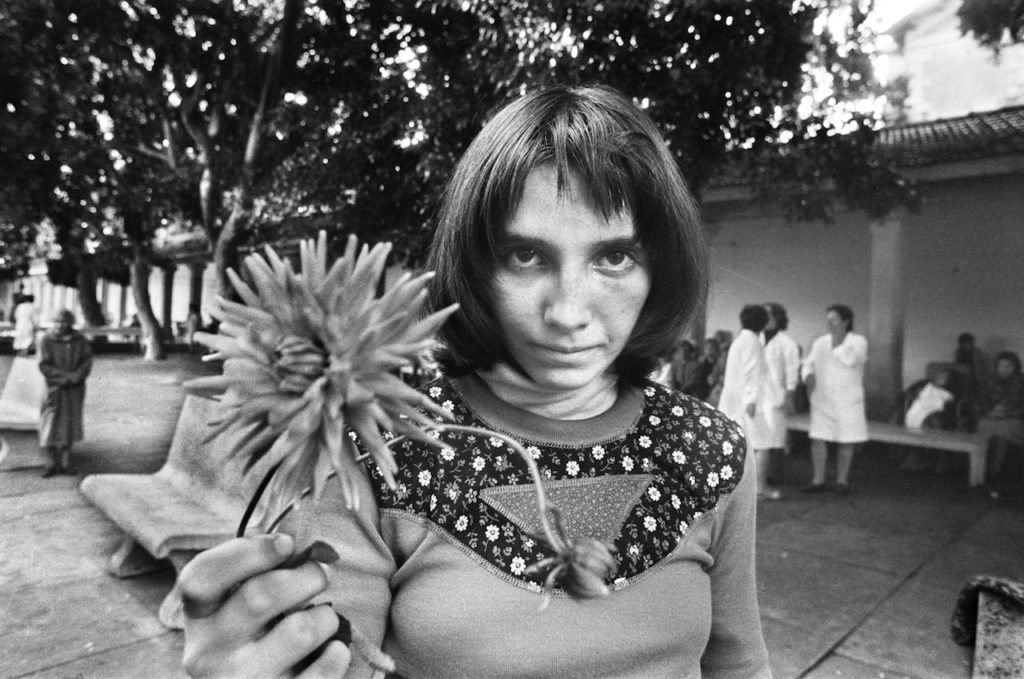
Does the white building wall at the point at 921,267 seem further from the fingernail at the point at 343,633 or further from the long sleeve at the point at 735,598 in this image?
the fingernail at the point at 343,633

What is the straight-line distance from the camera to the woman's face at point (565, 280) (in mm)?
980

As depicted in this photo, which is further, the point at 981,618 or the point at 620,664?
the point at 981,618

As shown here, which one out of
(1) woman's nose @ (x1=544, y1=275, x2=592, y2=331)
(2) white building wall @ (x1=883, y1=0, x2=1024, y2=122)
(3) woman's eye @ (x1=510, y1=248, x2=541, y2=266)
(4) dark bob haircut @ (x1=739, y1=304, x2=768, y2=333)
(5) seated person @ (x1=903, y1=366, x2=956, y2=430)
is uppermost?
(2) white building wall @ (x1=883, y1=0, x2=1024, y2=122)

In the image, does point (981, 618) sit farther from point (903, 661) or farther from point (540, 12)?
point (540, 12)

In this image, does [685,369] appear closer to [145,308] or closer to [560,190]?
[145,308]

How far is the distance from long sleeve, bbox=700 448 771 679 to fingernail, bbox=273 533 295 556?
746 millimetres

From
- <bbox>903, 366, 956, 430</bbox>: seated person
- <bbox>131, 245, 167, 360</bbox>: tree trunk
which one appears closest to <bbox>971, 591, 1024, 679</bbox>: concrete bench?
<bbox>131, 245, 167, 360</bbox>: tree trunk

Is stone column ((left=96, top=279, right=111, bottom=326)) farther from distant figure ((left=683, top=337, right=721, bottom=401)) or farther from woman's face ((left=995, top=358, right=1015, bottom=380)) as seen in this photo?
woman's face ((left=995, top=358, right=1015, bottom=380))

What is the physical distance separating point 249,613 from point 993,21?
591 cm

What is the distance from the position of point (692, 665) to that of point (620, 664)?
16 cm

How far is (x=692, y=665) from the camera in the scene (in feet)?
3.53

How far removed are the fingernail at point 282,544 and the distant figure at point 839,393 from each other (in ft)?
21.3

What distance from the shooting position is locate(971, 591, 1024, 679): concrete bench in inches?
123

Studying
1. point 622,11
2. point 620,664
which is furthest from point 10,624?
point 622,11
